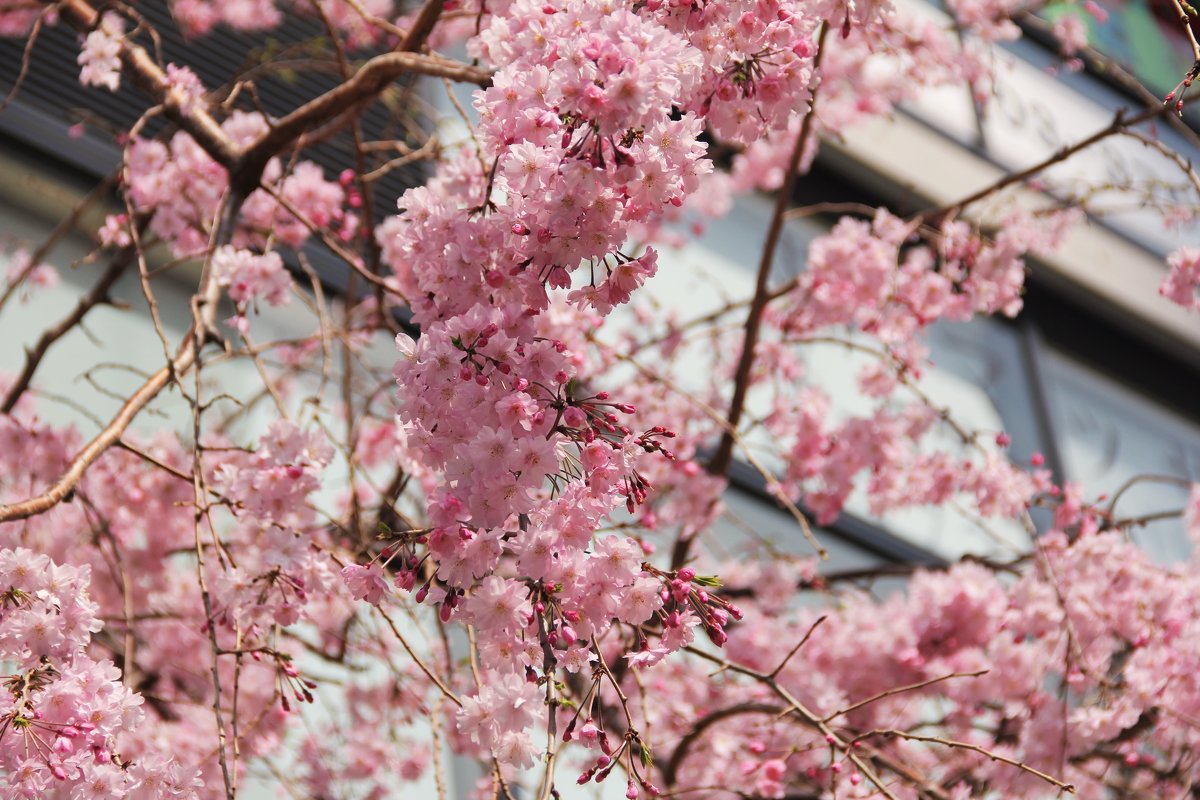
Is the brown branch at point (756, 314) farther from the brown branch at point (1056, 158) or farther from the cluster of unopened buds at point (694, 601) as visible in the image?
the cluster of unopened buds at point (694, 601)

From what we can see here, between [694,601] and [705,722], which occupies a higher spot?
[705,722]

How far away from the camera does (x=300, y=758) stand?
12.5 feet

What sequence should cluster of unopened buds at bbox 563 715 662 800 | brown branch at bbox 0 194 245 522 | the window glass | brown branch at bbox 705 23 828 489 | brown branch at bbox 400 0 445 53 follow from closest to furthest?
cluster of unopened buds at bbox 563 715 662 800 → brown branch at bbox 0 194 245 522 → brown branch at bbox 400 0 445 53 → brown branch at bbox 705 23 828 489 → the window glass

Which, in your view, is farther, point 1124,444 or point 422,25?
point 1124,444

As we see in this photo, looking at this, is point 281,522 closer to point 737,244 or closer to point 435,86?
point 435,86

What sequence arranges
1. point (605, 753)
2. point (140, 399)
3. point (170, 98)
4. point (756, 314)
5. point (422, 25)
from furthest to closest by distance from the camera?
1. point (756, 314)
2. point (170, 98)
3. point (422, 25)
4. point (140, 399)
5. point (605, 753)

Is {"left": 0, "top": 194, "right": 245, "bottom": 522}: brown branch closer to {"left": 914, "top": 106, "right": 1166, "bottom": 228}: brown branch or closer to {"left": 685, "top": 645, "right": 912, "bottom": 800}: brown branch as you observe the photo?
{"left": 685, "top": 645, "right": 912, "bottom": 800}: brown branch

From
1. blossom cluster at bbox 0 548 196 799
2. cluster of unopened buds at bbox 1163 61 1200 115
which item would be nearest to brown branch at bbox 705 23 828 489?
cluster of unopened buds at bbox 1163 61 1200 115

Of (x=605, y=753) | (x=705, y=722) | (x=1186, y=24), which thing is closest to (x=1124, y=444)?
(x=705, y=722)

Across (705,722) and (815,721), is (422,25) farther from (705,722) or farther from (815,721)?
(705,722)

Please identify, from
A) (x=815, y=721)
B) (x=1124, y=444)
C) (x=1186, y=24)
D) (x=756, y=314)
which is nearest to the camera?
(x=1186, y=24)

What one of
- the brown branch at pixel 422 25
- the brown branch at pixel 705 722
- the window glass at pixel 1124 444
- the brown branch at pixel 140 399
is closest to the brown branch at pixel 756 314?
the brown branch at pixel 705 722

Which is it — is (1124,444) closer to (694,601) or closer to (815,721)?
(815,721)

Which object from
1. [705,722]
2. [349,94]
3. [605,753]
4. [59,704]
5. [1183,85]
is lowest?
[605,753]
